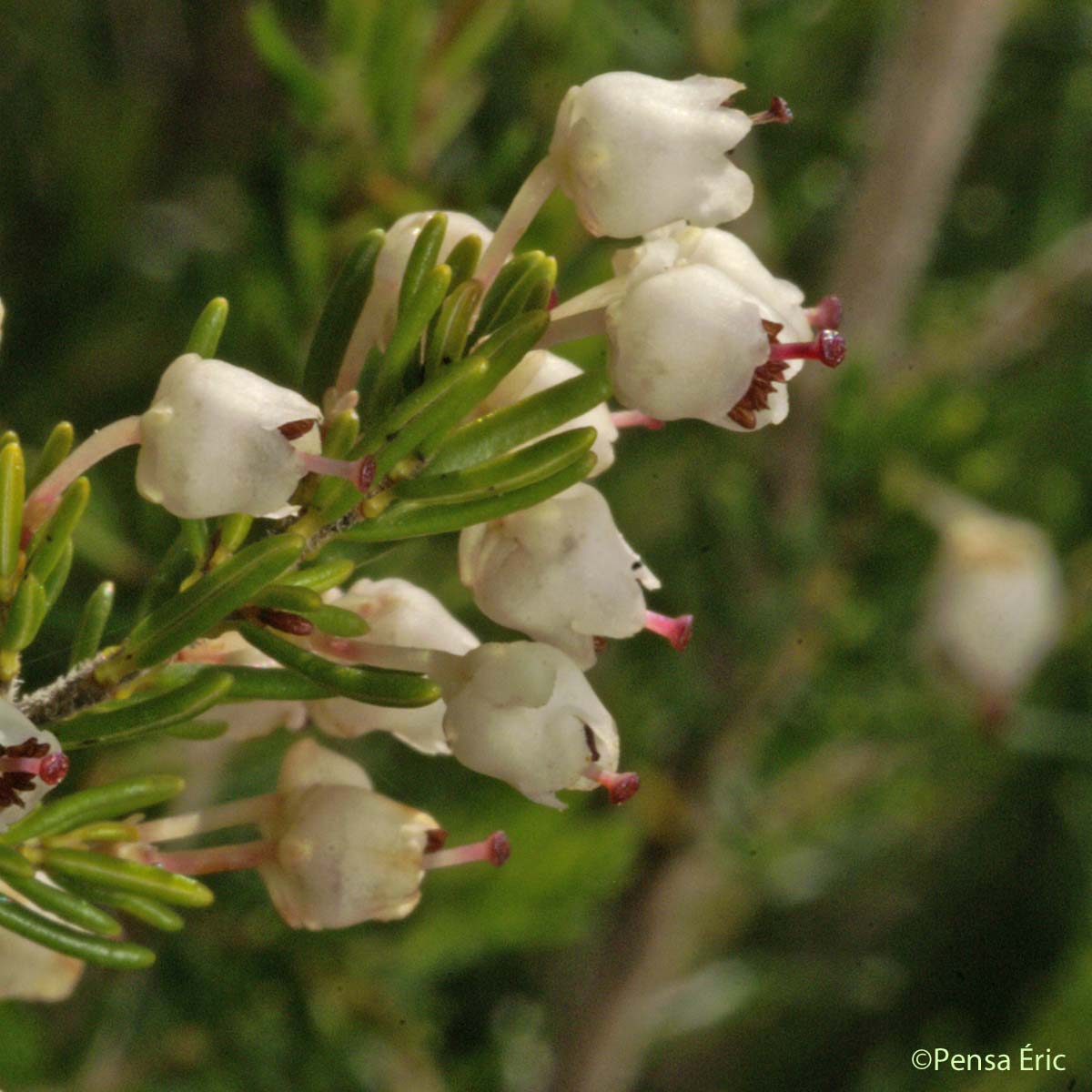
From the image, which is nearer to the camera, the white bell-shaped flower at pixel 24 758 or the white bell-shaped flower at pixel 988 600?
the white bell-shaped flower at pixel 24 758

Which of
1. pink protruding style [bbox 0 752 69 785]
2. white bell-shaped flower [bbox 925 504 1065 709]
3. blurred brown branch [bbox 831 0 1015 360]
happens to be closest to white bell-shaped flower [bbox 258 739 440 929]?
pink protruding style [bbox 0 752 69 785]

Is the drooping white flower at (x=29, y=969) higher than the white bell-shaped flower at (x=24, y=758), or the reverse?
the white bell-shaped flower at (x=24, y=758)

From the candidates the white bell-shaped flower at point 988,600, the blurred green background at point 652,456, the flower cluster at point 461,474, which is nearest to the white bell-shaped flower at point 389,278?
the flower cluster at point 461,474

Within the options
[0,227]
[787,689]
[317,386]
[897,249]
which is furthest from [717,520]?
[317,386]

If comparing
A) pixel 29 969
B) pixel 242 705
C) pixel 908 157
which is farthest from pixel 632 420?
pixel 908 157

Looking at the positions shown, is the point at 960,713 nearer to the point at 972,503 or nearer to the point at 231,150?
the point at 972,503

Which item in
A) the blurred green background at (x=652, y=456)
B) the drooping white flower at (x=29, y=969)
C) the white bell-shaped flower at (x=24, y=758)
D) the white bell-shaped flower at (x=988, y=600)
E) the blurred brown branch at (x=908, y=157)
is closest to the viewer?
the white bell-shaped flower at (x=24, y=758)

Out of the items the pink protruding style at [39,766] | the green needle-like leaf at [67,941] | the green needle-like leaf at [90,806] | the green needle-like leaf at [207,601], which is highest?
the green needle-like leaf at [207,601]

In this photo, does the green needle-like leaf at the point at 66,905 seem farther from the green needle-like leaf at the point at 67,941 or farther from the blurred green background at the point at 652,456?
the blurred green background at the point at 652,456
